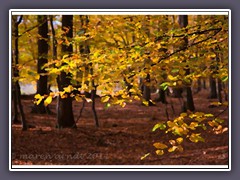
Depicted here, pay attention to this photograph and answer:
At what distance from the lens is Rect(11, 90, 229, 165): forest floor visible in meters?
3.57

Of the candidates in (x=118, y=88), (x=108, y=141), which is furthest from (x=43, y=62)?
(x=118, y=88)

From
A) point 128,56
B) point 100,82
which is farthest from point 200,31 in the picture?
point 100,82

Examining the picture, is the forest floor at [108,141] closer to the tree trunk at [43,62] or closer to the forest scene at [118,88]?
the forest scene at [118,88]

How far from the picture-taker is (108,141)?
4195mm

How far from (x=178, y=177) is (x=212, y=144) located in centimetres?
88

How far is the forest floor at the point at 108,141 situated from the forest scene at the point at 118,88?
13mm

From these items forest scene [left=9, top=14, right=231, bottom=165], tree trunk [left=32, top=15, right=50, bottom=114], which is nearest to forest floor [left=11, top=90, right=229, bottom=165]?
forest scene [left=9, top=14, right=231, bottom=165]

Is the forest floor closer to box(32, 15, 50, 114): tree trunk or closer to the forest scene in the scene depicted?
the forest scene

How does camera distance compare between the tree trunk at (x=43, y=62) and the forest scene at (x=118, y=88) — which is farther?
the tree trunk at (x=43, y=62)

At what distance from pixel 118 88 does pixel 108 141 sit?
1.64 metres

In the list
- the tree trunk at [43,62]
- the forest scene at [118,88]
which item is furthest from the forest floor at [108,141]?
the tree trunk at [43,62]

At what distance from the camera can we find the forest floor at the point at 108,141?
3.57 m

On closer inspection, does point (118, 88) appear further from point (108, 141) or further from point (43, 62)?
point (43, 62)
